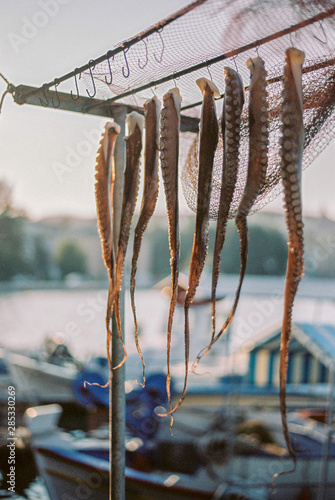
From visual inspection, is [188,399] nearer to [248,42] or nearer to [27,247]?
[248,42]

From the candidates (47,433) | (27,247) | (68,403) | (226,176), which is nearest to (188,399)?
(47,433)

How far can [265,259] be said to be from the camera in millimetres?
22141

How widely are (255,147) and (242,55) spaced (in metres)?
0.43

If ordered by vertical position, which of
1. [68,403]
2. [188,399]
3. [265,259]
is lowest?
[68,403]

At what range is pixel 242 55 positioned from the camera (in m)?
1.28

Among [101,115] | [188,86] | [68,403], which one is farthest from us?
[68,403]

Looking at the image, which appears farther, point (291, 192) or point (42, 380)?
point (42, 380)

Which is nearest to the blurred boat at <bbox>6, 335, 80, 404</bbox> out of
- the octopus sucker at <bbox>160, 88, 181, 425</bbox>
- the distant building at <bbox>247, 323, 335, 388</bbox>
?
the distant building at <bbox>247, 323, 335, 388</bbox>

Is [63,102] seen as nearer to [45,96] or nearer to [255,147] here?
[45,96]

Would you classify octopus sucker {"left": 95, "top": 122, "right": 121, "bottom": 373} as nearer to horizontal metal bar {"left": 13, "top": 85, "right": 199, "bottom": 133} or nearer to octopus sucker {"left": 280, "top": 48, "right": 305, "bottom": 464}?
horizontal metal bar {"left": 13, "top": 85, "right": 199, "bottom": 133}

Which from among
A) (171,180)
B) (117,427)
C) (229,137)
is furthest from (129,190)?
(117,427)

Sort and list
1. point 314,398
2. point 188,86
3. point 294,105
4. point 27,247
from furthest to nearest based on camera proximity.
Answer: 1. point 27,247
2. point 314,398
3. point 188,86
4. point 294,105

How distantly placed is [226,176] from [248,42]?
42 centimetres

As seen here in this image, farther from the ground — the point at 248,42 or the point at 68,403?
the point at 248,42
